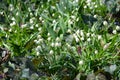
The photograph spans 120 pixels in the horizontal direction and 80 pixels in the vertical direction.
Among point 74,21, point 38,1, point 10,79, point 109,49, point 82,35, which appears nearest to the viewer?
point 10,79

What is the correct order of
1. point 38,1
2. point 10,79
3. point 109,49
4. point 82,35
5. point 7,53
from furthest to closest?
1. point 38,1
2. point 82,35
3. point 109,49
4. point 7,53
5. point 10,79

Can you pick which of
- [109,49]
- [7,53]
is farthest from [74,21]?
[7,53]

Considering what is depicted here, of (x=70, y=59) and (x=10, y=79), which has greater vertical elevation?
(x=70, y=59)

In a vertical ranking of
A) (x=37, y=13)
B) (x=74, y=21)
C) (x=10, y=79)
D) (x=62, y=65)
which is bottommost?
(x=10, y=79)

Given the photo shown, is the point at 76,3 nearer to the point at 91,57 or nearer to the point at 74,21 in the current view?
the point at 74,21

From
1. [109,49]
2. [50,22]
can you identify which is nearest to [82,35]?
[109,49]

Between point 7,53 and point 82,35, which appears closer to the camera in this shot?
point 7,53

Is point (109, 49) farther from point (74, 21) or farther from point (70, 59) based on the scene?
point (74, 21)
